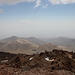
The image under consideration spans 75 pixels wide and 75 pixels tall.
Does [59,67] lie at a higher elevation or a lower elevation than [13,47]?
higher

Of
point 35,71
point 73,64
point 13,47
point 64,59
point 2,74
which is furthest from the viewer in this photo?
point 13,47

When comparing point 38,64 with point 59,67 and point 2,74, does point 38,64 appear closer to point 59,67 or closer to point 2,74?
point 59,67

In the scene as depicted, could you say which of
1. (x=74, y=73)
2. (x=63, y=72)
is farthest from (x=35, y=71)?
(x=74, y=73)

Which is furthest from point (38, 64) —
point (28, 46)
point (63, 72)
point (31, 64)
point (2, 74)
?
point (28, 46)

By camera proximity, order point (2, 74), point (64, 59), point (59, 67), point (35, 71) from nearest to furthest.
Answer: point (2, 74)
point (35, 71)
point (59, 67)
point (64, 59)

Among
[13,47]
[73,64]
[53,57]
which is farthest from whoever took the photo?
[13,47]

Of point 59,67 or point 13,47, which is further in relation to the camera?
point 13,47

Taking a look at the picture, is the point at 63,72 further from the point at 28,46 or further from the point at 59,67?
the point at 28,46

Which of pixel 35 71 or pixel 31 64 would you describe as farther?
pixel 31 64

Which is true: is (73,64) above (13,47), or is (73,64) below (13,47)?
above
